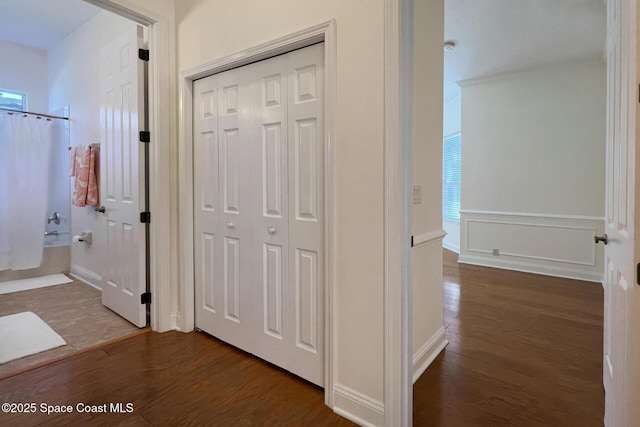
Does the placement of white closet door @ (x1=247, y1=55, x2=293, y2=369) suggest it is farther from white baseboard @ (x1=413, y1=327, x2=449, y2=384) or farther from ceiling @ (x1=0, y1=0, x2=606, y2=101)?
ceiling @ (x1=0, y1=0, x2=606, y2=101)

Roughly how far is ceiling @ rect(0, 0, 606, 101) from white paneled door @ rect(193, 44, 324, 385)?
202 cm

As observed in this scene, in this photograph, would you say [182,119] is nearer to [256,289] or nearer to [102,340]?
[256,289]

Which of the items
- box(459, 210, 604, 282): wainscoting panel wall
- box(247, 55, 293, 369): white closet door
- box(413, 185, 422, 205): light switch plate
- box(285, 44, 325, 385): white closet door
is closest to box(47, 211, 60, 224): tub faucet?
box(247, 55, 293, 369): white closet door

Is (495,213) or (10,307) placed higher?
(495,213)

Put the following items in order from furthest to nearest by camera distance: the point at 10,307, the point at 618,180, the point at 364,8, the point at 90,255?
the point at 90,255
the point at 10,307
the point at 364,8
the point at 618,180

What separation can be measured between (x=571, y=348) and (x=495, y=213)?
270cm

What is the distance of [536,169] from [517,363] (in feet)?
10.4

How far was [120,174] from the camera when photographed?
268cm

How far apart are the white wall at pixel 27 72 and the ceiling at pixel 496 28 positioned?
124 millimetres

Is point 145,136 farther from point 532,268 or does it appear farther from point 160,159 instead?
point 532,268

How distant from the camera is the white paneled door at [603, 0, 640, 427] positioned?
95 cm

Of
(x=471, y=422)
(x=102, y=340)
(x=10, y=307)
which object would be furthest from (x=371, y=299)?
(x=10, y=307)

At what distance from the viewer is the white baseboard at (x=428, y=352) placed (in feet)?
6.41

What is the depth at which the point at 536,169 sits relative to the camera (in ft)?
14.1
